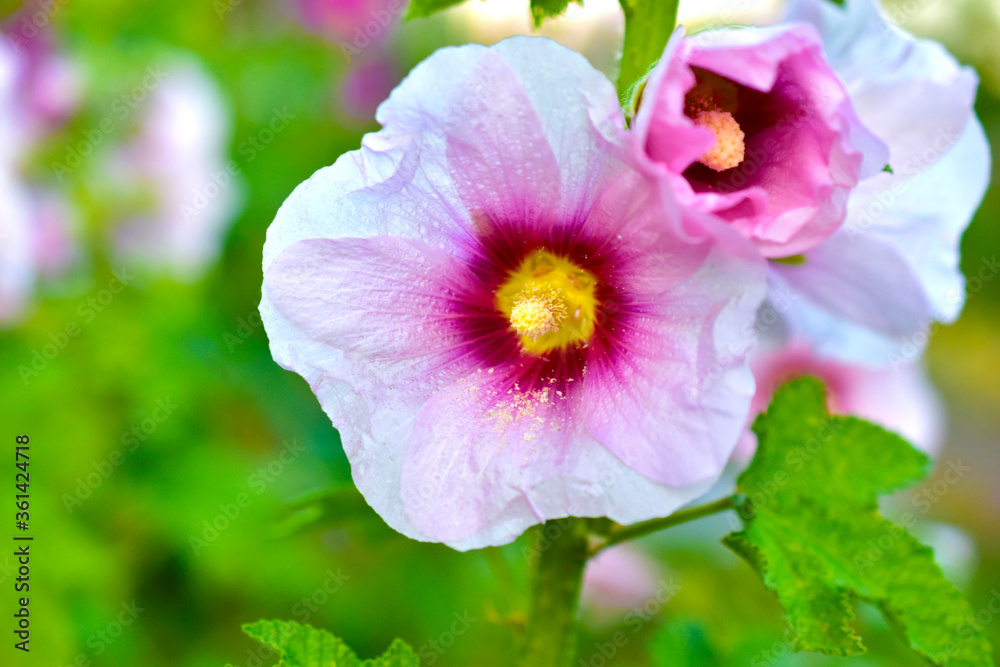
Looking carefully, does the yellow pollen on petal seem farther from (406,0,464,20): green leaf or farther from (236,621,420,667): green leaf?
(236,621,420,667): green leaf

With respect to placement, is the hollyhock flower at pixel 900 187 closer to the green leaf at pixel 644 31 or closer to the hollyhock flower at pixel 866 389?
the green leaf at pixel 644 31

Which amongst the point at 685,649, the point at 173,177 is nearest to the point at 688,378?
the point at 685,649

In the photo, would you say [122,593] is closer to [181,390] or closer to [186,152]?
[181,390]

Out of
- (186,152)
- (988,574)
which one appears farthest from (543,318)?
(988,574)

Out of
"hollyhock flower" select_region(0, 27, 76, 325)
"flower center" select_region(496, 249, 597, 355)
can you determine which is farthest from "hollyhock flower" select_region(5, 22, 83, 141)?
"flower center" select_region(496, 249, 597, 355)

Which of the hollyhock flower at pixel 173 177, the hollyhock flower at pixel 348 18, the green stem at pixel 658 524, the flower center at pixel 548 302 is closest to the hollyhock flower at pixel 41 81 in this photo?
the hollyhock flower at pixel 173 177

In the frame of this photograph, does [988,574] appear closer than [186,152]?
No

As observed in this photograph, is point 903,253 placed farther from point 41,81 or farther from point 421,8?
point 41,81
